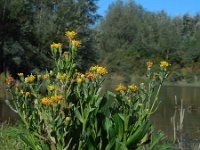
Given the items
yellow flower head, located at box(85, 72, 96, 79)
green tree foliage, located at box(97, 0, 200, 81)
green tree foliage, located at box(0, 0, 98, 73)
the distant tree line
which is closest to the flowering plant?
yellow flower head, located at box(85, 72, 96, 79)

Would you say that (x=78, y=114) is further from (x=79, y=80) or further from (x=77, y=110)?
(x=79, y=80)

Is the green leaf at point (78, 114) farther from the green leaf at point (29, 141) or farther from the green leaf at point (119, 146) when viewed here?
the green leaf at point (29, 141)

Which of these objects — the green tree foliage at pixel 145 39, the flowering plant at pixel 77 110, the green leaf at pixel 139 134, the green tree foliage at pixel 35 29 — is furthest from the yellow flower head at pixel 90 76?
the green tree foliage at pixel 145 39

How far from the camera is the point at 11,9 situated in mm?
27453

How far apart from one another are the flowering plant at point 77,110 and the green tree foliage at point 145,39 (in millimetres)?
45317

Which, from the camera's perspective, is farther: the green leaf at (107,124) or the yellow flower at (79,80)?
the green leaf at (107,124)

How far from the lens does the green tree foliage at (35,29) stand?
88.3 feet

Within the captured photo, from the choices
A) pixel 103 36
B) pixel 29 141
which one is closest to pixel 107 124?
pixel 29 141

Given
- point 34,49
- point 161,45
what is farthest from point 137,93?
point 161,45

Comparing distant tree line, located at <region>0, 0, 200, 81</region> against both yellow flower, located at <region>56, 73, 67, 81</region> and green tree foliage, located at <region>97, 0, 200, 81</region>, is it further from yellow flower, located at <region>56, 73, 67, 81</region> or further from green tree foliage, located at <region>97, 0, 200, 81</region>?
yellow flower, located at <region>56, 73, 67, 81</region>

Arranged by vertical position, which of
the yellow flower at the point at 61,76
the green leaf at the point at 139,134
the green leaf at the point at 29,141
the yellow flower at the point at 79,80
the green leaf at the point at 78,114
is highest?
the yellow flower at the point at 61,76

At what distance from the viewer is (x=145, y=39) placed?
6072 cm

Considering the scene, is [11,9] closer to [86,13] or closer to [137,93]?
[86,13]

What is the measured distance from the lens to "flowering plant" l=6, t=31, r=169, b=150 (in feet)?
10.6
